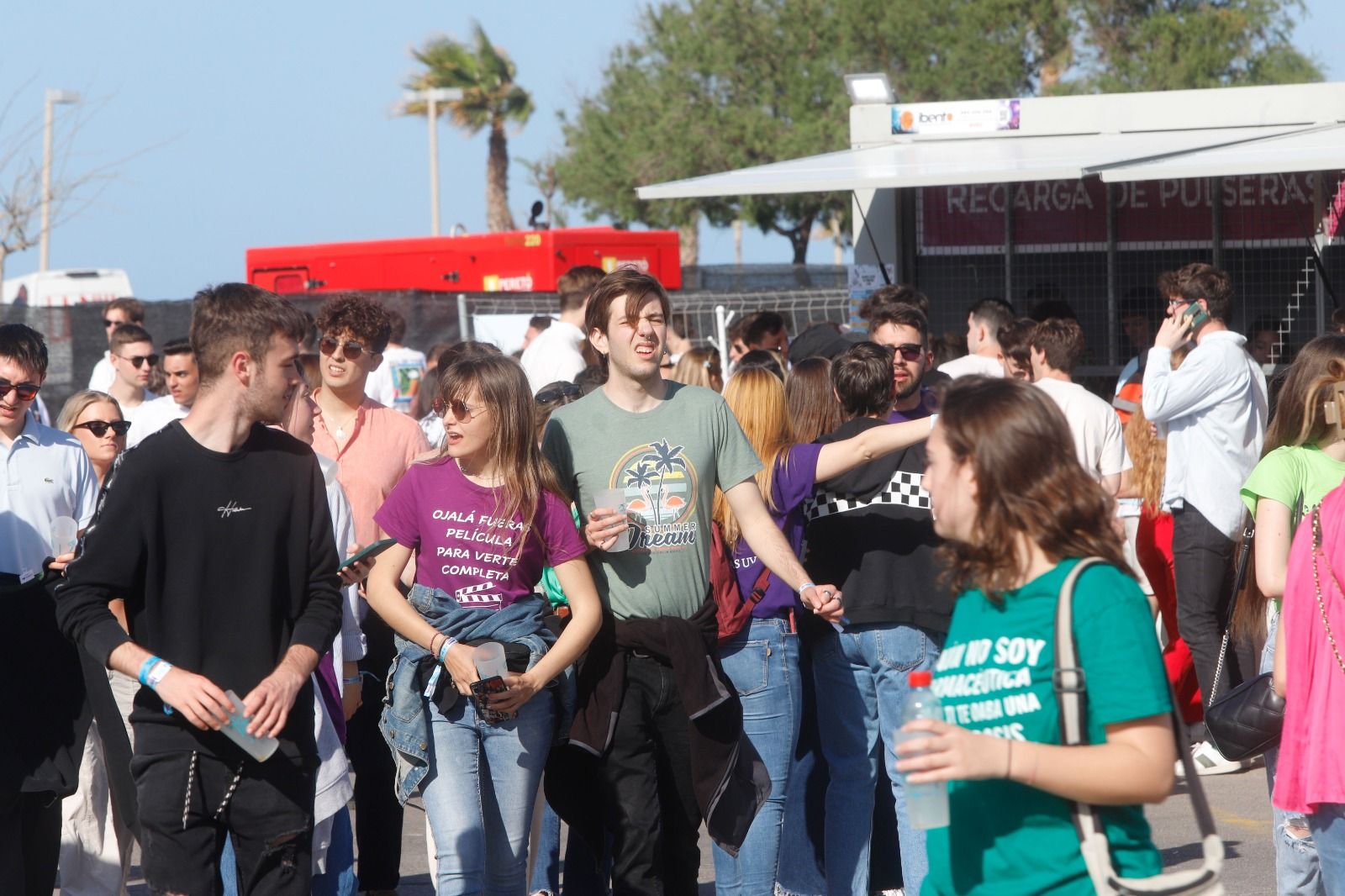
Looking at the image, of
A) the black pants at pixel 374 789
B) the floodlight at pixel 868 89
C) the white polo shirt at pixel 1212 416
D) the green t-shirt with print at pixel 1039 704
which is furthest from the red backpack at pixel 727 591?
the floodlight at pixel 868 89

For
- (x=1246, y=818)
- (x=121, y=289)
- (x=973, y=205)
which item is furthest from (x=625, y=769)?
(x=121, y=289)

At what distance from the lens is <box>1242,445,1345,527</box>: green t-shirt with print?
14.3 feet

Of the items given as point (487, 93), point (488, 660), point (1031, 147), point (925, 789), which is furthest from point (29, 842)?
point (487, 93)

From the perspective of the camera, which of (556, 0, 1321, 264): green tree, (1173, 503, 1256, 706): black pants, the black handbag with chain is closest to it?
the black handbag with chain

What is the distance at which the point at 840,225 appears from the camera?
3450 centimetres

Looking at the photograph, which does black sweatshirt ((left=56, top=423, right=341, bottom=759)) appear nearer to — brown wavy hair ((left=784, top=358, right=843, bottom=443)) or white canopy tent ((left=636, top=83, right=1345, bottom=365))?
brown wavy hair ((left=784, top=358, right=843, bottom=443))

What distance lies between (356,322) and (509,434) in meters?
1.48

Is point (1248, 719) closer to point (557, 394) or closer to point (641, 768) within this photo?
point (641, 768)

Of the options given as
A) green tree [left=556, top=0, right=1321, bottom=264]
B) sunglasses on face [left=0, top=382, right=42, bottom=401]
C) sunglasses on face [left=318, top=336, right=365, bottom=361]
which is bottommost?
sunglasses on face [left=0, top=382, right=42, bottom=401]

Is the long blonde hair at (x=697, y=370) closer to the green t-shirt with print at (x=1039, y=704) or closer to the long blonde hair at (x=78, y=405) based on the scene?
the long blonde hair at (x=78, y=405)

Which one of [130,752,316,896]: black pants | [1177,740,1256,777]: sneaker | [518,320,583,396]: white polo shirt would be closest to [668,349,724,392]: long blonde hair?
[518,320,583,396]: white polo shirt

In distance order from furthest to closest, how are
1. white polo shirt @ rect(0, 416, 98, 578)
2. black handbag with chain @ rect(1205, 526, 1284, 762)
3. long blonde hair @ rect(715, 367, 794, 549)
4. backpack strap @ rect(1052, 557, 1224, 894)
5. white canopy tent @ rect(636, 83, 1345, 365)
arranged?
white canopy tent @ rect(636, 83, 1345, 365)
long blonde hair @ rect(715, 367, 794, 549)
white polo shirt @ rect(0, 416, 98, 578)
black handbag with chain @ rect(1205, 526, 1284, 762)
backpack strap @ rect(1052, 557, 1224, 894)

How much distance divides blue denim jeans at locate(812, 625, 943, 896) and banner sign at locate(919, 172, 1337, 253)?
23.5ft

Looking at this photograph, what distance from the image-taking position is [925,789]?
2658mm
